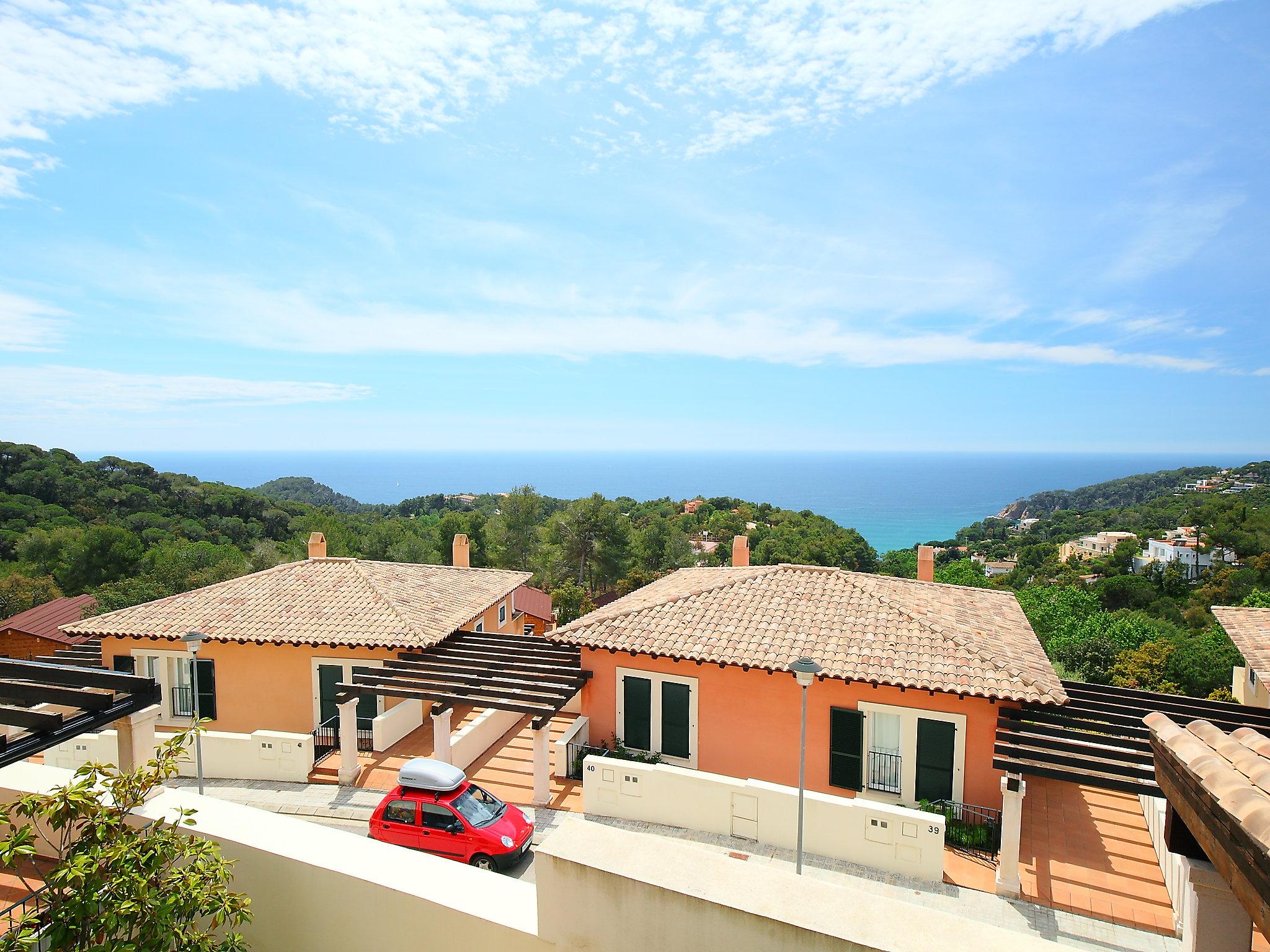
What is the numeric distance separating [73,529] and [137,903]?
56.2m

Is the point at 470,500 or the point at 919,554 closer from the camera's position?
the point at 919,554

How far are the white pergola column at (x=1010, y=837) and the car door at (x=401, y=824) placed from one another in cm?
917

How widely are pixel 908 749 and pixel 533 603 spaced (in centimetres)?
2444

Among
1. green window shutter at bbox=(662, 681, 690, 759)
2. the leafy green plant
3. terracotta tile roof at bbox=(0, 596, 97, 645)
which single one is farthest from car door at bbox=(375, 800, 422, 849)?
terracotta tile roof at bbox=(0, 596, 97, 645)

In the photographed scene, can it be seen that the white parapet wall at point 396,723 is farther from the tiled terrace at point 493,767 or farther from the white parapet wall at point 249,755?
the white parapet wall at point 249,755

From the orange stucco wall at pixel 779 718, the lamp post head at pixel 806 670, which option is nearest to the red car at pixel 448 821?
the orange stucco wall at pixel 779 718

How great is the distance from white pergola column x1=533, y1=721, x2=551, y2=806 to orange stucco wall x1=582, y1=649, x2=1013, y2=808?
8.58 feet

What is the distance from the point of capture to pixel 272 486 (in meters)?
187

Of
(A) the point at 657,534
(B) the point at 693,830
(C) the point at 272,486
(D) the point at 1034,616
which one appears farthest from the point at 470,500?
(B) the point at 693,830

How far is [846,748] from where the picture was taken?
547 inches

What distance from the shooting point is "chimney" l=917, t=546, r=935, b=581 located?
2008 centimetres

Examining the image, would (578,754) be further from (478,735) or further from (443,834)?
(443,834)

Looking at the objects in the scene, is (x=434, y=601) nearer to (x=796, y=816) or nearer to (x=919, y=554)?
(x=796, y=816)

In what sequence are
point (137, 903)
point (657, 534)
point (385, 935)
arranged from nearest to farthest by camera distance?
1. point (137, 903)
2. point (385, 935)
3. point (657, 534)
